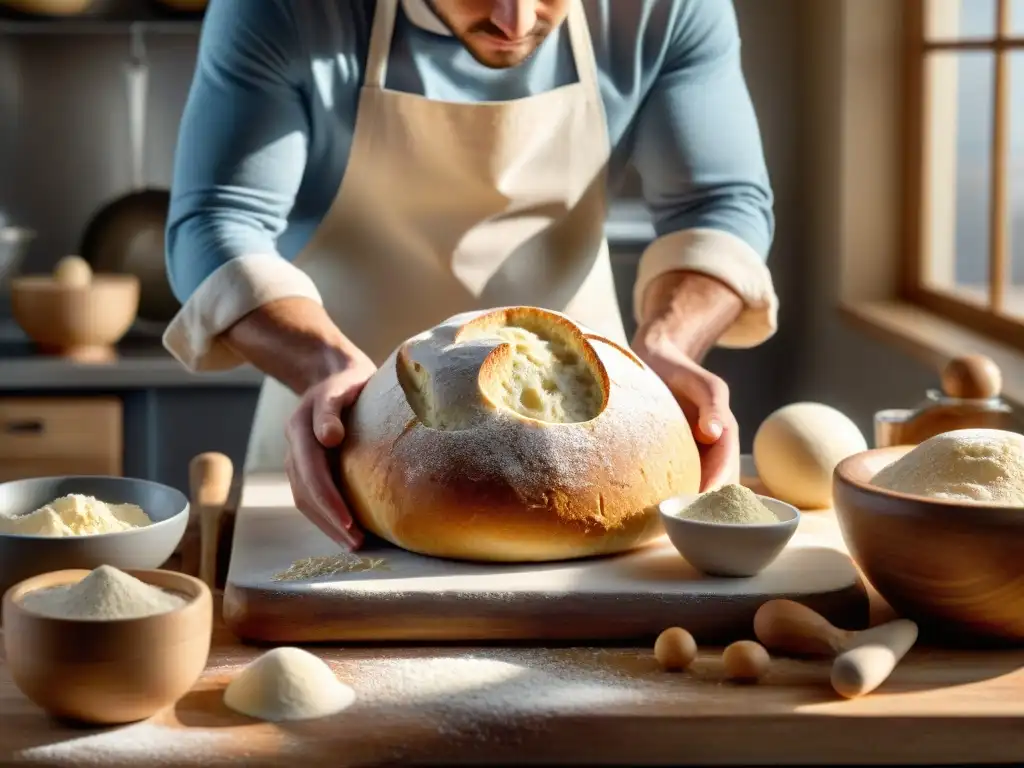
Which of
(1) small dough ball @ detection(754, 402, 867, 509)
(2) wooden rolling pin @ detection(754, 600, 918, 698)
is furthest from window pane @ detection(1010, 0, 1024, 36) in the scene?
(2) wooden rolling pin @ detection(754, 600, 918, 698)

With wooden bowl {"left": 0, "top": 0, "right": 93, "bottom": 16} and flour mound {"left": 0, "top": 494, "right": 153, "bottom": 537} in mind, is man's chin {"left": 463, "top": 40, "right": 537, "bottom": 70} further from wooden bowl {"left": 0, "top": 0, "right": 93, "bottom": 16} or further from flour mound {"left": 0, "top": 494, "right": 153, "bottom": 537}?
wooden bowl {"left": 0, "top": 0, "right": 93, "bottom": 16}

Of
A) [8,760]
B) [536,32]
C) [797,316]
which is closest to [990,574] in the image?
[8,760]

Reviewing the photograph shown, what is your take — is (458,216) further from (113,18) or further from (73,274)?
(113,18)

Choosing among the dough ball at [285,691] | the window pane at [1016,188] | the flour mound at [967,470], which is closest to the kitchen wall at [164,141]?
the window pane at [1016,188]

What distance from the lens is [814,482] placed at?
4.32 ft

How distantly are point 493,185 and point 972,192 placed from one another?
5.32 ft

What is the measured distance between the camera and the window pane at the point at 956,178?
9.45ft

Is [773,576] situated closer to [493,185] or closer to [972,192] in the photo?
[493,185]

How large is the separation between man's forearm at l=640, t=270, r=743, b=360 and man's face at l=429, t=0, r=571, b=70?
0.29 m

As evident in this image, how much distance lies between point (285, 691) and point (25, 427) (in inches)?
81.5

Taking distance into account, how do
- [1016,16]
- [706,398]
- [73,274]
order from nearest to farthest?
[706,398] < [1016,16] < [73,274]

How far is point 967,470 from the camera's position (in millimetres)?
999

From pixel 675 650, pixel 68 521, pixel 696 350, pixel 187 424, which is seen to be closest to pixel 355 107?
pixel 696 350

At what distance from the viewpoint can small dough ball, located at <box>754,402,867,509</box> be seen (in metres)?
1.32
